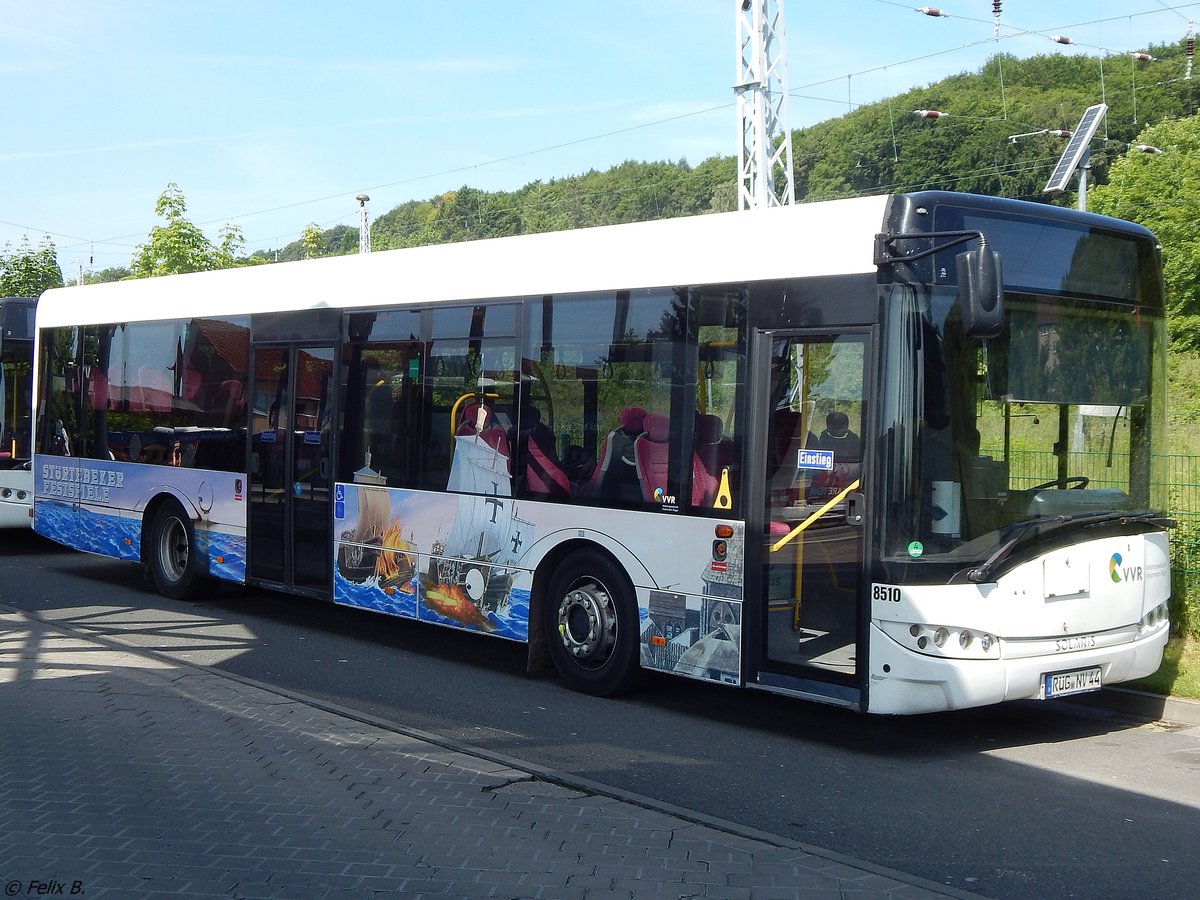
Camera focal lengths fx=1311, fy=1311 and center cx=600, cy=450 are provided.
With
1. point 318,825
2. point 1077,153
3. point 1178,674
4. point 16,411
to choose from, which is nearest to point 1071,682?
point 1178,674

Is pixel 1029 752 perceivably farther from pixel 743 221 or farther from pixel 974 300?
pixel 743 221

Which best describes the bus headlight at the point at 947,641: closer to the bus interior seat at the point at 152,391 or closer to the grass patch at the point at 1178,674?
the grass patch at the point at 1178,674

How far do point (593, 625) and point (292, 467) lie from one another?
3.95m

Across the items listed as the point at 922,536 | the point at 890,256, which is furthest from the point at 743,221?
the point at 922,536

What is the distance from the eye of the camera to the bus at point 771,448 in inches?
279

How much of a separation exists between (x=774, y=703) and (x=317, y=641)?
4234 millimetres

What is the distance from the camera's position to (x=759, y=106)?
16.9 m

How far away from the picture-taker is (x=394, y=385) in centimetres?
1058

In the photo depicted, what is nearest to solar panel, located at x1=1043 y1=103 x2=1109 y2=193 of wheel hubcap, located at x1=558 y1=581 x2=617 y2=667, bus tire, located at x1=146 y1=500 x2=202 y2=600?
wheel hubcap, located at x1=558 y1=581 x2=617 y2=667

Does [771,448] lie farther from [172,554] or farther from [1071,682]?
[172,554]

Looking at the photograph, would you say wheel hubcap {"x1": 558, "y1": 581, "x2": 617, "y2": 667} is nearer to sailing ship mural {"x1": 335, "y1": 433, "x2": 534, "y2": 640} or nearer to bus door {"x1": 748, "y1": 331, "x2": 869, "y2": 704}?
sailing ship mural {"x1": 335, "y1": 433, "x2": 534, "y2": 640}

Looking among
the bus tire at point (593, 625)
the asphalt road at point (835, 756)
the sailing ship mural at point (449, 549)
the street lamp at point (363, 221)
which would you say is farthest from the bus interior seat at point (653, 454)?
the street lamp at point (363, 221)

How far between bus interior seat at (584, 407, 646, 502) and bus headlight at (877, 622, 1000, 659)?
2179mm

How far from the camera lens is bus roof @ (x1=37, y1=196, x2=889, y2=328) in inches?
297
